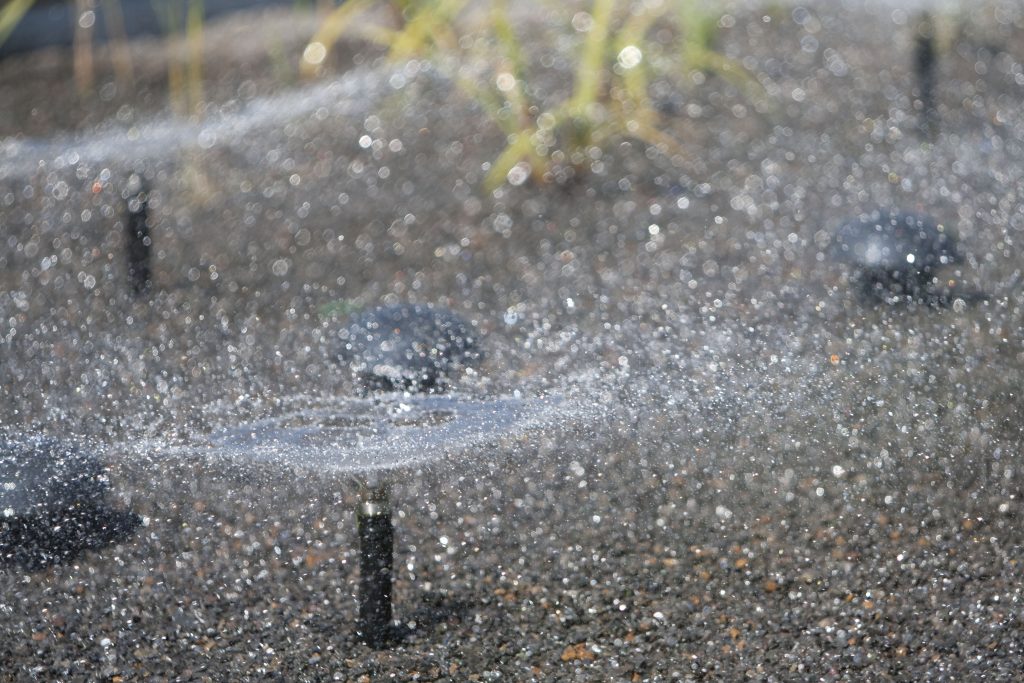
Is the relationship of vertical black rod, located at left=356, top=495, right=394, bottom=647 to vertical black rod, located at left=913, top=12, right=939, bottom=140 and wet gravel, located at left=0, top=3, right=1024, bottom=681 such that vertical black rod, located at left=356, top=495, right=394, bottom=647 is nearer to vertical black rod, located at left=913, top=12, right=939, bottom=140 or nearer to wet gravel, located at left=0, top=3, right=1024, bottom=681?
wet gravel, located at left=0, top=3, right=1024, bottom=681

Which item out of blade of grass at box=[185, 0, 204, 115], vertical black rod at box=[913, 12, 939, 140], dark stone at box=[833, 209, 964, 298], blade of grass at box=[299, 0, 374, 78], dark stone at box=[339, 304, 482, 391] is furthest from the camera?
blade of grass at box=[299, 0, 374, 78]

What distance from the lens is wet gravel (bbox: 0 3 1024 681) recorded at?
1573 mm

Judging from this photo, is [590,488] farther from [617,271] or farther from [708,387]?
[617,271]

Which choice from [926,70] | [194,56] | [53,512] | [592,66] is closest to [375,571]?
[53,512]

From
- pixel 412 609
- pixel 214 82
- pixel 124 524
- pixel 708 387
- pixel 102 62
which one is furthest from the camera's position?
pixel 102 62

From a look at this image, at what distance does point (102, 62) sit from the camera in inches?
141

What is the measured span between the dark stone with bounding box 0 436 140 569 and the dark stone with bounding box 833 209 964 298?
1.36m

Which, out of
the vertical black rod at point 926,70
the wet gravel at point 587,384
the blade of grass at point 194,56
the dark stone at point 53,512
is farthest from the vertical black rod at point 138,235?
the vertical black rod at point 926,70

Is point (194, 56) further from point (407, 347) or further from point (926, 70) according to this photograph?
point (926, 70)

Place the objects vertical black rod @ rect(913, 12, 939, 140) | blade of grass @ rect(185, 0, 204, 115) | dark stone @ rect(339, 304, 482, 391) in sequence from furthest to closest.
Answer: blade of grass @ rect(185, 0, 204, 115) < vertical black rod @ rect(913, 12, 939, 140) < dark stone @ rect(339, 304, 482, 391)

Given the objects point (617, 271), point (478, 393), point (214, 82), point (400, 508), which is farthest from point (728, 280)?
point (214, 82)

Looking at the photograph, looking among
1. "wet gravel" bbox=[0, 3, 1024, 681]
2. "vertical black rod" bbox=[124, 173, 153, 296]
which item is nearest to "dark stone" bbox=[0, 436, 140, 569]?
"wet gravel" bbox=[0, 3, 1024, 681]

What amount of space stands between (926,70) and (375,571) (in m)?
2.00

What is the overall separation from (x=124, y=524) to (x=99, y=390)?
427 mm
